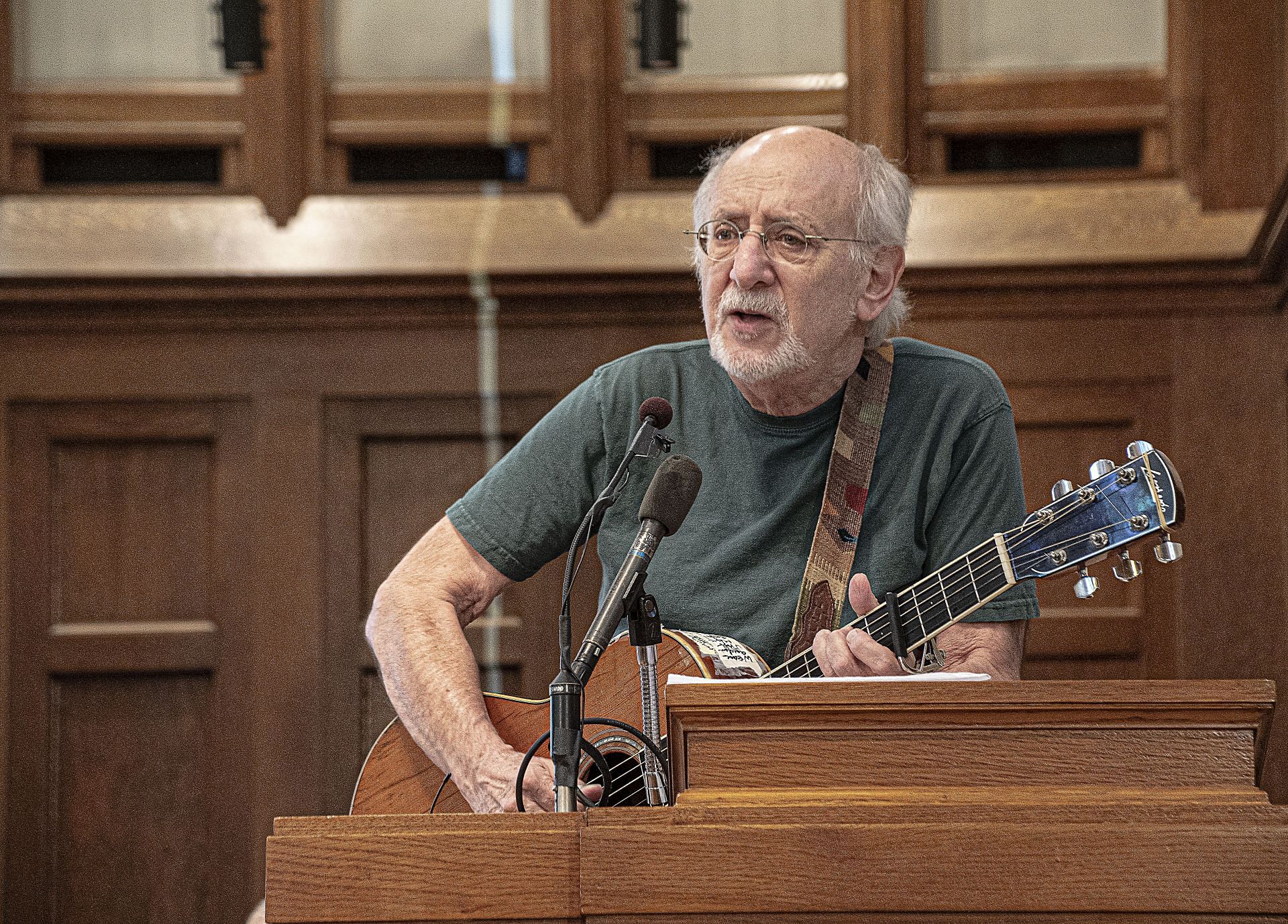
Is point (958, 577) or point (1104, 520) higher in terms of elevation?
point (1104, 520)

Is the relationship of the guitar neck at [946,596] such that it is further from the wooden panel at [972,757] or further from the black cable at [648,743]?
the wooden panel at [972,757]

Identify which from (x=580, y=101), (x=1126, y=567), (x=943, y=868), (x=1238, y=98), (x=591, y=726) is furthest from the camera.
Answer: (x=580, y=101)

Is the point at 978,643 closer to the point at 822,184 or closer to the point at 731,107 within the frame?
the point at 822,184

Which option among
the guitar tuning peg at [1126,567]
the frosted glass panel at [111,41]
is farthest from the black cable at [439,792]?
the frosted glass panel at [111,41]

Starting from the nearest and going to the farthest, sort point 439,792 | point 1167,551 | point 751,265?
point 1167,551, point 439,792, point 751,265

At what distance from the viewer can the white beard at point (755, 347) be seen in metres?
2.19

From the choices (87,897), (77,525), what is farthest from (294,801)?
(77,525)

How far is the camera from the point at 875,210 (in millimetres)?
2305

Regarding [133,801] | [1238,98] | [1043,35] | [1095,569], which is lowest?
[133,801]

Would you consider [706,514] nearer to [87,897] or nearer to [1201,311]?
[1201,311]

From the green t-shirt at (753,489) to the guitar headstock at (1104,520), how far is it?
1.12ft

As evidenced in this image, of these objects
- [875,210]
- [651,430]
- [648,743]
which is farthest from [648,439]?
[875,210]

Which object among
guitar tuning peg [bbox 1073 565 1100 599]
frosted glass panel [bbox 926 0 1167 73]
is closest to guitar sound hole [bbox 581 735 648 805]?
guitar tuning peg [bbox 1073 565 1100 599]

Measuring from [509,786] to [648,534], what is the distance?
530 mm
